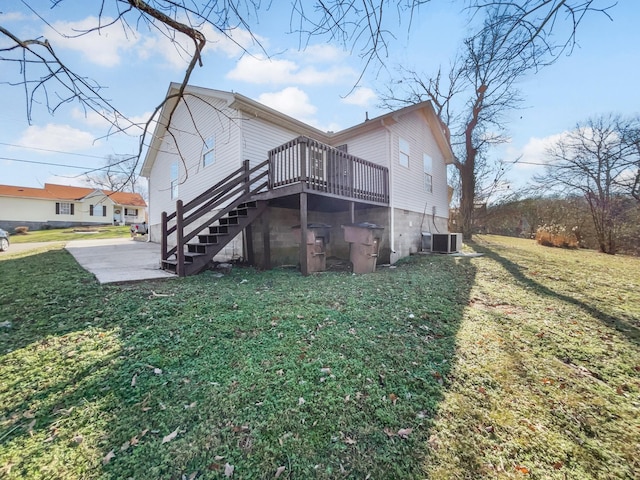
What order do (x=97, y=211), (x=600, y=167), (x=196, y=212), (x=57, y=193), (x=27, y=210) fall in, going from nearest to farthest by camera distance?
1. (x=196, y=212)
2. (x=600, y=167)
3. (x=27, y=210)
4. (x=57, y=193)
5. (x=97, y=211)

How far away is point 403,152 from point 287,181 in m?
5.61

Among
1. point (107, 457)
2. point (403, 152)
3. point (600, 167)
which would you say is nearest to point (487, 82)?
point (107, 457)

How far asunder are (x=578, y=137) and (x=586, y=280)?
1303cm

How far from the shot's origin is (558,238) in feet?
45.5

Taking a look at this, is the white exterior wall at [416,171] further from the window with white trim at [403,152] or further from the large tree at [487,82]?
the large tree at [487,82]

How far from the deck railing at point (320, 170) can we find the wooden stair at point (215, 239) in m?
0.86

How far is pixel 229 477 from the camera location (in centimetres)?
158

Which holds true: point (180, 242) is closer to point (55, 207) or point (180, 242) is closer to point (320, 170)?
point (320, 170)

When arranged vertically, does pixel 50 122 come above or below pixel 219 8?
below

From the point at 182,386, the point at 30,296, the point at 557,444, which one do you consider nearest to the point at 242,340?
the point at 182,386

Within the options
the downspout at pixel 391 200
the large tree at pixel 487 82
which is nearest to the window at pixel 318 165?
the large tree at pixel 487 82

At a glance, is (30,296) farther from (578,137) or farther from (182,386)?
(578,137)

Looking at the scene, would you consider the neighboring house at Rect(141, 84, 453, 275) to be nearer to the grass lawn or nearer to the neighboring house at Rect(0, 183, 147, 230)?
the grass lawn

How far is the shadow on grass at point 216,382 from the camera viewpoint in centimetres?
170
